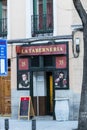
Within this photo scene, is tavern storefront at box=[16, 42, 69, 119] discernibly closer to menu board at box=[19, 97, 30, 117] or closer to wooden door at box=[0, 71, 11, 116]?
menu board at box=[19, 97, 30, 117]

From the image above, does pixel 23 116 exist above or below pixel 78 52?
below

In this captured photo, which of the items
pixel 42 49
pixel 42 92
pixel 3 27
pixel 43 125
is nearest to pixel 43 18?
pixel 42 49

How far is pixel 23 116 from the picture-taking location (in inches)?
1073

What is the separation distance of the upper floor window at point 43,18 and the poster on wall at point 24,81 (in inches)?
83.2

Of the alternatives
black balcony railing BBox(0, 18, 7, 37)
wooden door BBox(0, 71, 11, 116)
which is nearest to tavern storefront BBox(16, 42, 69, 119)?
wooden door BBox(0, 71, 11, 116)

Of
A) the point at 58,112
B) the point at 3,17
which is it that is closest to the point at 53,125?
the point at 58,112

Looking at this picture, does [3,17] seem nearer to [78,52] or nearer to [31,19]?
[31,19]

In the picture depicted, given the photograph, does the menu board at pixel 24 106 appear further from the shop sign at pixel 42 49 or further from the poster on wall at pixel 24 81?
the shop sign at pixel 42 49

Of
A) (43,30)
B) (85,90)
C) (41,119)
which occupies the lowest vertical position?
(41,119)

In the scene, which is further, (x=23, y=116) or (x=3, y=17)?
(x=3, y=17)

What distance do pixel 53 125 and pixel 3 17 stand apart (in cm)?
782

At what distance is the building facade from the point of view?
26.1 meters

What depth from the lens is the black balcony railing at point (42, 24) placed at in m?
27.4

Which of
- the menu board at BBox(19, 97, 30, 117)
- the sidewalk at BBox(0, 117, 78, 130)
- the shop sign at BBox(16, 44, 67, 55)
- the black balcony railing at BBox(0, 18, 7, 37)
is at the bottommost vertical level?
the sidewalk at BBox(0, 117, 78, 130)
